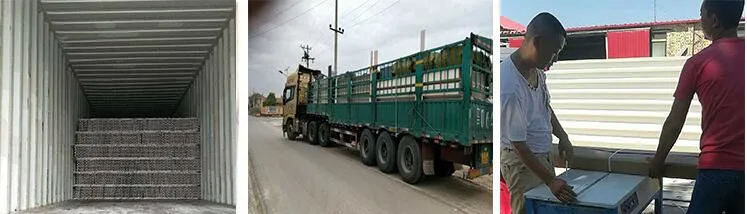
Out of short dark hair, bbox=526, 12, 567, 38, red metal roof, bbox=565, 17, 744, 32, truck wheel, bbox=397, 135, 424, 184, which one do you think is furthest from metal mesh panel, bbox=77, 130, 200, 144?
red metal roof, bbox=565, 17, 744, 32

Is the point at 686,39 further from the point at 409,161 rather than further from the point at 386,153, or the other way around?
the point at 386,153

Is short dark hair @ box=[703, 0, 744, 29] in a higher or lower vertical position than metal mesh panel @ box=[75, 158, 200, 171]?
higher

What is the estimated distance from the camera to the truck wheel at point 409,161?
2553 millimetres

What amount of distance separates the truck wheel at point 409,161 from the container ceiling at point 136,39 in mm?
2098

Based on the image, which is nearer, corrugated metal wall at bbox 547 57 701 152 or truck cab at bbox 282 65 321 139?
corrugated metal wall at bbox 547 57 701 152

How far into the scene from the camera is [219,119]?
4484 mm

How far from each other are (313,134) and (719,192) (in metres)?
1.91

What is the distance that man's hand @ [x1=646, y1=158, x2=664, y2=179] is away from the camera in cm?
219

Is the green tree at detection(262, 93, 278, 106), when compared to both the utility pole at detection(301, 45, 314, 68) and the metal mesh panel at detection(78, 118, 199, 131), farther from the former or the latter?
the metal mesh panel at detection(78, 118, 199, 131)

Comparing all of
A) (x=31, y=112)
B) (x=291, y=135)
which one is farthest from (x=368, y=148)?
(x=31, y=112)

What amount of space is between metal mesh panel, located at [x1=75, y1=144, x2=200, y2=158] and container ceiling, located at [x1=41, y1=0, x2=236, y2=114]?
777mm

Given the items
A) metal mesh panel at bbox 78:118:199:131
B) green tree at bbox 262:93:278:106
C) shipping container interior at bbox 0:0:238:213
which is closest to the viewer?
green tree at bbox 262:93:278:106

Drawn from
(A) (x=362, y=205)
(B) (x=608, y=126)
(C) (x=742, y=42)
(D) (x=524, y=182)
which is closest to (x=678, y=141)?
(B) (x=608, y=126)

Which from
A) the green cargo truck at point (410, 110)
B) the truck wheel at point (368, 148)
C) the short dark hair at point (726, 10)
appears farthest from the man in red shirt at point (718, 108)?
the truck wheel at point (368, 148)
